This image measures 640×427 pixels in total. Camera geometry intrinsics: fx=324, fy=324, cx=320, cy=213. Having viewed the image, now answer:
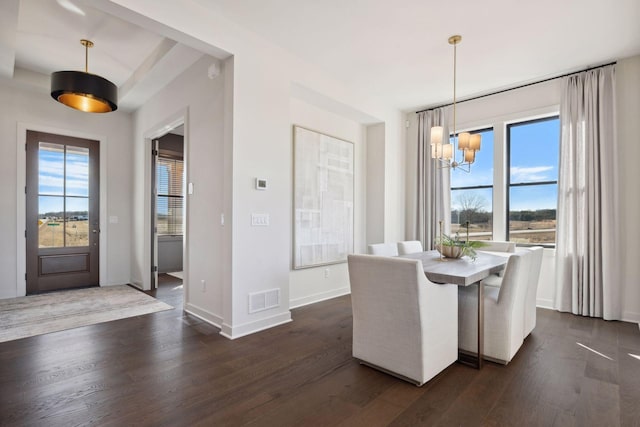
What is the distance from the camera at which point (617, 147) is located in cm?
370

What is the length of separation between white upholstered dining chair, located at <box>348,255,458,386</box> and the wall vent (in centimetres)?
122

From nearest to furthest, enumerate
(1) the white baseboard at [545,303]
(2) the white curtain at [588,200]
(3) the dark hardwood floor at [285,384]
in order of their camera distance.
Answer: (3) the dark hardwood floor at [285,384] → (2) the white curtain at [588,200] → (1) the white baseboard at [545,303]

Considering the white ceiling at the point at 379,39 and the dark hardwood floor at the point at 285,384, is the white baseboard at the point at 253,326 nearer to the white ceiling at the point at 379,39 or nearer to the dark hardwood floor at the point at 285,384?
the dark hardwood floor at the point at 285,384

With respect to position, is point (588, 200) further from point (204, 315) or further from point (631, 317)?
point (204, 315)

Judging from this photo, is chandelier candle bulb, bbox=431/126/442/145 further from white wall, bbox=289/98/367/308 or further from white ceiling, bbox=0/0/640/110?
white wall, bbox=289/98/367/308

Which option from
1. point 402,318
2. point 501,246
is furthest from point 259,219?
point 501,246

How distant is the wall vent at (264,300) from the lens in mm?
3293

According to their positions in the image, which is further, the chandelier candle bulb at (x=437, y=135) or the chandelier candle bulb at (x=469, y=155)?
the chandelier candle bulb at (x=469, y=155)

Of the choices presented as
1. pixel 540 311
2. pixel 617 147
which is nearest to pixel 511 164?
pixel 617 147

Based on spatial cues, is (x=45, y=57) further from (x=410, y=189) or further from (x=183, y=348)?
(x=410, y=189)

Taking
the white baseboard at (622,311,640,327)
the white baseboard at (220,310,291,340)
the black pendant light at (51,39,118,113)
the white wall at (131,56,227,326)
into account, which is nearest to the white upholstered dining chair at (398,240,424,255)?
the white baseboard at (220,310,291,340)

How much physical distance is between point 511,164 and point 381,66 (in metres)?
2.34

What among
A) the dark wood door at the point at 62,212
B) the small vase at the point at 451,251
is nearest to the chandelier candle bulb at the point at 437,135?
the small vase at the point at 451,251

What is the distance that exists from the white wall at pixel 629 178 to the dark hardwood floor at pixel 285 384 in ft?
2.14
